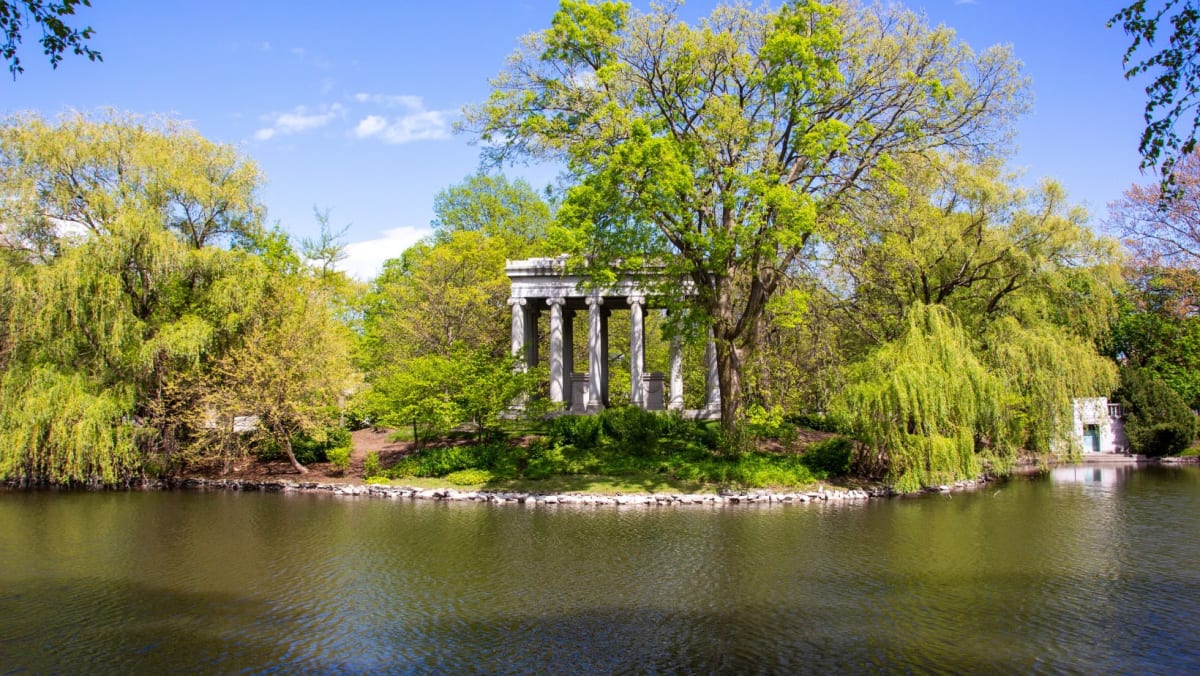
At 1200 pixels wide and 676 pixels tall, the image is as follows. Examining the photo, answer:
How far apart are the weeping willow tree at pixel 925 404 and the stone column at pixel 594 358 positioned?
1194 centimetres

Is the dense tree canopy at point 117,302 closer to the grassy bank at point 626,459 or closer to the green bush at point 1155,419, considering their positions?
the grassy bank at point 626,459

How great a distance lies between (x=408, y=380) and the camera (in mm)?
24859

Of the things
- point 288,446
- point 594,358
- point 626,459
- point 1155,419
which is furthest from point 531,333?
point 1155,419

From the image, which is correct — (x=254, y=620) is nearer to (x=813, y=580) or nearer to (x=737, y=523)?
(x=813, y=580)

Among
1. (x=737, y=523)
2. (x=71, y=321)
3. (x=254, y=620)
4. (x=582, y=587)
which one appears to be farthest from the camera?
(x=71, y=321)

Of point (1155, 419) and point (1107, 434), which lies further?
point (1107, 434)

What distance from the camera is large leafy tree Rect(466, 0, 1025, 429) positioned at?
19.8m

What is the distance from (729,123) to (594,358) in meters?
14.1

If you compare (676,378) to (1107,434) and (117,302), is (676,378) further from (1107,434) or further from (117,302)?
(117,302)

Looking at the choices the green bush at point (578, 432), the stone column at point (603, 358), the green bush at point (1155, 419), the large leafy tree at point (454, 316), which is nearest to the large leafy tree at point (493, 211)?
the large leafy tree at point (454, 316)

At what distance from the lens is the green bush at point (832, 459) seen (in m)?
22.8

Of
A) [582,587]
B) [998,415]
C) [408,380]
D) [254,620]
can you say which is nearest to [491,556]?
[582,587]

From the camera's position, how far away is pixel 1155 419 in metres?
30.9

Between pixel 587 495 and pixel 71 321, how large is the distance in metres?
15.1
